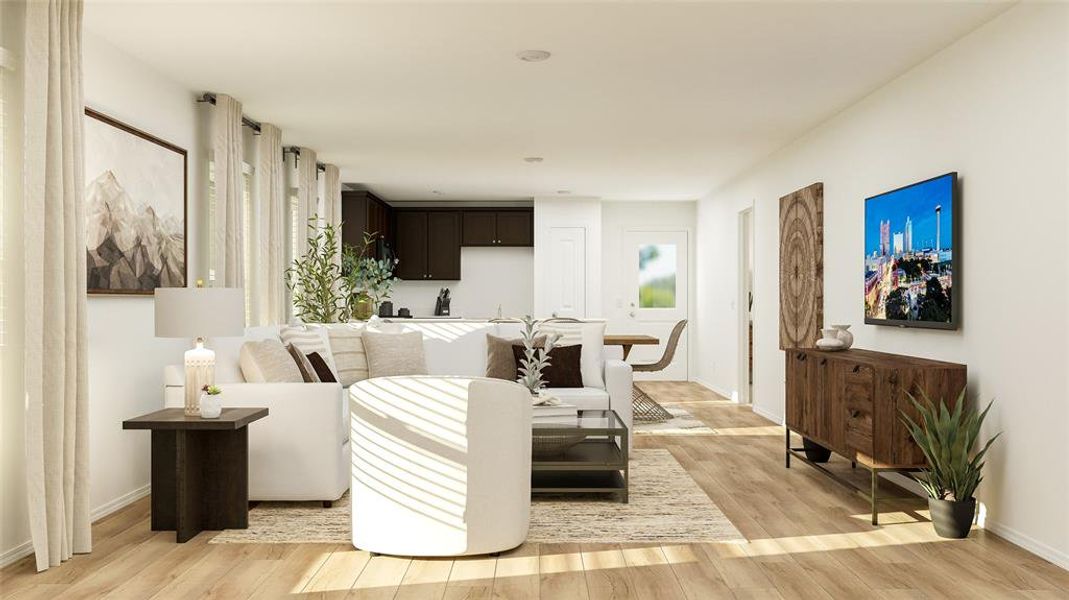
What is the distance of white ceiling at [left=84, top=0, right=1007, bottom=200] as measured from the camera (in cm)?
417

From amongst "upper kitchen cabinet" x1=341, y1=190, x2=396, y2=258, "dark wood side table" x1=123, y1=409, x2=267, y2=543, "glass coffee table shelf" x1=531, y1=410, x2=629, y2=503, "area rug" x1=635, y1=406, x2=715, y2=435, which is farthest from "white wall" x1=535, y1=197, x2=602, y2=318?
"dark wood side table" x1=123, y1=409, x2=267, y2=543

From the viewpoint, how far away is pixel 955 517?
4102 millimetres

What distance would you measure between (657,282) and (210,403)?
8.73m

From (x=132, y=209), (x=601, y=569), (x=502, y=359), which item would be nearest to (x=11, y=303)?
(x=132, y=209)

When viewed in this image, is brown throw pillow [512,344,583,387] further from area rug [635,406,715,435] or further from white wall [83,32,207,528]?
white wall [83,32,207,528]

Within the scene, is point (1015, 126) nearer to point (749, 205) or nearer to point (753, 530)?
point (753, 530)

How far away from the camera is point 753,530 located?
14.0ft

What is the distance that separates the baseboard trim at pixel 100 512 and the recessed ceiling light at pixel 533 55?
3.22m

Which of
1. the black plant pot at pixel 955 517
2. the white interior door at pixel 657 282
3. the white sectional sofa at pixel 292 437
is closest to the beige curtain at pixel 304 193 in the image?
the white sectional sofa at pixel 292 437

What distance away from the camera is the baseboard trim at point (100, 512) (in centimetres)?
374

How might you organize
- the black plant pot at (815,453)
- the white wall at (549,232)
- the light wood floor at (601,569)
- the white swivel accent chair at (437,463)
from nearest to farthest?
the light wood floor at (601,569), the white swivel accent chair at (437,463), the black plant pot at (815,453), the white wall at (549,232)

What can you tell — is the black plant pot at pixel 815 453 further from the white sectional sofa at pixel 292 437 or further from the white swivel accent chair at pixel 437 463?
the white sectional sofa at pixel 292 437

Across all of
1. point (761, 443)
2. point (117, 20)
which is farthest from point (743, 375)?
point (117, 20)

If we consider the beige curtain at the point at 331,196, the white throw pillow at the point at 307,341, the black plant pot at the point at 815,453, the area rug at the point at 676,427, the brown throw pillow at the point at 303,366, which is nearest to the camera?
the brown throw pillow at the point at 303,366
